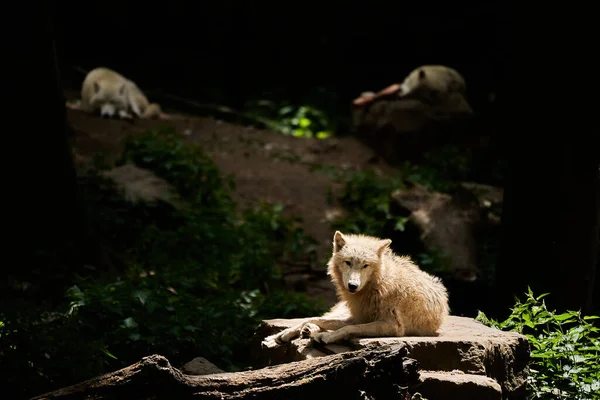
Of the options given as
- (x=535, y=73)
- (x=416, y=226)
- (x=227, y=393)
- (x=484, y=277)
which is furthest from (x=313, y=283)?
(x=227, y=393)

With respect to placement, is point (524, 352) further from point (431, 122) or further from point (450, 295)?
point (431, 122)

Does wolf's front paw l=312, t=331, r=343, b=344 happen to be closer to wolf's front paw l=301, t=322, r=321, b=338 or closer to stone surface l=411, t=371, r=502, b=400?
wolf's front paw l=301, t=322, r=321, b=338

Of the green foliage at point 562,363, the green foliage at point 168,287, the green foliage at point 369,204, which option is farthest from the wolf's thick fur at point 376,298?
the green foliage at point 369,204

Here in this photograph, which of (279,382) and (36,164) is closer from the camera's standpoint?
(279,382)

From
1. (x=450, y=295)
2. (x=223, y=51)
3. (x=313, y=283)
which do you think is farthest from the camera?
(x=223, y=51)

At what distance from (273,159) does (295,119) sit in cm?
360

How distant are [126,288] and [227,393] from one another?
361cm

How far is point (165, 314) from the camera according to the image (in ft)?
24.3

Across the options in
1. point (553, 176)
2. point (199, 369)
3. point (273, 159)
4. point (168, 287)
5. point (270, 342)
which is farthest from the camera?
point (273, 159)

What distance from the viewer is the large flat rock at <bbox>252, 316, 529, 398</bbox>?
511 cm

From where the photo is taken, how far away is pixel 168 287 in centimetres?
882

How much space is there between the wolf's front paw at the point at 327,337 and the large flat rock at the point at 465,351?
0.04m

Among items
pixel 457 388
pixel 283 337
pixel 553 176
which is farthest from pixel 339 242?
pixel 553 176

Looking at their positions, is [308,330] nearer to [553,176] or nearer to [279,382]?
[279,382]
